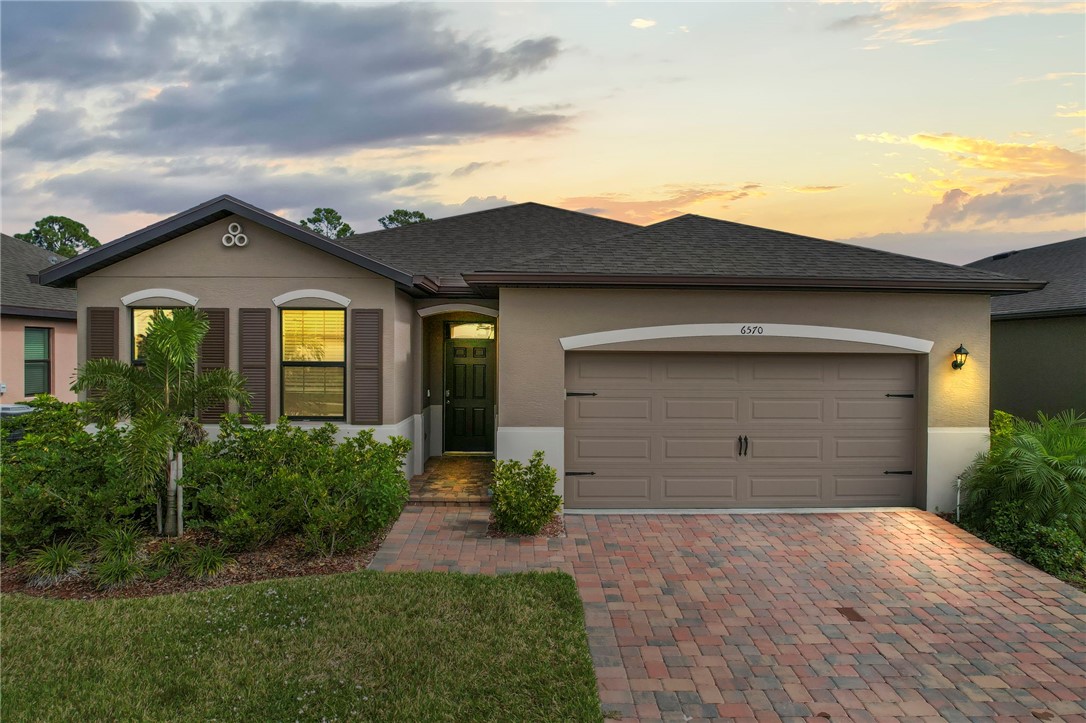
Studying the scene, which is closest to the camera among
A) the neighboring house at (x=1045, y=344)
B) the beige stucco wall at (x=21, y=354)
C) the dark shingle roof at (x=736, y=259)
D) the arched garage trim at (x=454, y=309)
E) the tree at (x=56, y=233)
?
the dark shingle roof at (x=736, y=259)

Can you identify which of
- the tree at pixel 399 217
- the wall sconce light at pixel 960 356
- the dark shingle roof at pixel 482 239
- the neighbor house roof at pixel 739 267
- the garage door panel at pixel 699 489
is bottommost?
the garage door panel at pixel 699 489

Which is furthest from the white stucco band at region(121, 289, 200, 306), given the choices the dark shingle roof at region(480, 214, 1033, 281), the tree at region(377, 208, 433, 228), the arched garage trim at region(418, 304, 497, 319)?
the tree at region(377, 208, 433, 228)

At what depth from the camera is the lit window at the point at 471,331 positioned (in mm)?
11242

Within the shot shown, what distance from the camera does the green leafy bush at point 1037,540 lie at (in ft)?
20.3

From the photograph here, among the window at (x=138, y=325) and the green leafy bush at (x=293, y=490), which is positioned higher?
the window at (x=138, y=325)

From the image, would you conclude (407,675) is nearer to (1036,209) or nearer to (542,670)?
(542,670)

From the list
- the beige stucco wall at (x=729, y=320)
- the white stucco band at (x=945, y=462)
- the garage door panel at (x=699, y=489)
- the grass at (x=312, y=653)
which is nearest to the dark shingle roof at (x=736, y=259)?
the beige stucco wall at (x=729, y=320)

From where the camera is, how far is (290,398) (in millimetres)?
8648

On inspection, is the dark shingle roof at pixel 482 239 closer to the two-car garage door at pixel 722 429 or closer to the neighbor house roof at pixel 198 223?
the neighbor house roof at pixel 198 223

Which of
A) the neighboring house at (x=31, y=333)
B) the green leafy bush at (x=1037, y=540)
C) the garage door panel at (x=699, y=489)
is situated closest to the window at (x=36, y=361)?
the neighboring house at (x=31, y=333)

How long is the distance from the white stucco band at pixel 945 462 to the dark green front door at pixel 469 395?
7260mm

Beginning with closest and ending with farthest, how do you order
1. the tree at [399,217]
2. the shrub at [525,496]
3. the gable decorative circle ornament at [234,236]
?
the shrub at [525,496], the gable decorative circle ornament at [234,236], the tree at [399,217]

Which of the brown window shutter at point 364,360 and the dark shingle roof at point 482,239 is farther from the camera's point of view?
the dark shingle roof at point 482,239

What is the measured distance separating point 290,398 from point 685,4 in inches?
334
